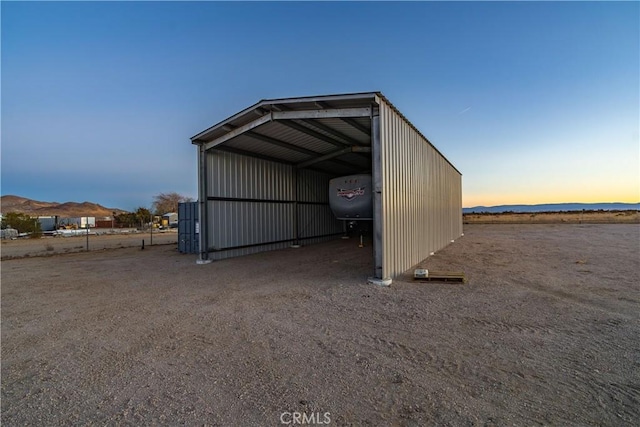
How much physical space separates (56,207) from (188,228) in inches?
4990

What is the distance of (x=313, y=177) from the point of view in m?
17.6

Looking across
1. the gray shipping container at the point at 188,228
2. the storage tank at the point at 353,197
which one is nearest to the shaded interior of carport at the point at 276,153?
the storage tank at the point at 353,197

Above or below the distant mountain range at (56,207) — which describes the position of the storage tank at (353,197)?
below

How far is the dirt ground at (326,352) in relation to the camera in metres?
2.74

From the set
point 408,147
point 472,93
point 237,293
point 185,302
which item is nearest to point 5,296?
point 185,302

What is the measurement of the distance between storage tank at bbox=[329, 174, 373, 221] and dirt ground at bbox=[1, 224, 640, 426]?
6.30 metres

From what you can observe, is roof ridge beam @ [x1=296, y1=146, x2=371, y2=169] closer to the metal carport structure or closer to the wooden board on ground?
the metal carport structure

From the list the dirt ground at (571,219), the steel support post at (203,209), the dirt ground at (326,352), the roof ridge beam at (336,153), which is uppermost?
the roof ridge beam at (336,153)

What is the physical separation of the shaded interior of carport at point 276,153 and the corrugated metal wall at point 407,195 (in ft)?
1.40

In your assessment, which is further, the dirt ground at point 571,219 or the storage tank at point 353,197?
the dirt ground at point 571,219

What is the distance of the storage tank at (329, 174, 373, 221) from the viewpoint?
45.0 feet

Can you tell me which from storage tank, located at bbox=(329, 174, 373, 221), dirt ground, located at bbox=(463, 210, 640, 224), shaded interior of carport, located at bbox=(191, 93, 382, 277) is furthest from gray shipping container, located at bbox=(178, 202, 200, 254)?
dirt ground, located at bbox=(463, 210, 640, 224)

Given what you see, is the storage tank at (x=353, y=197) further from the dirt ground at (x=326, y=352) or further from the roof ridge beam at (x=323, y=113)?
the dirt ground at (x=326, y=352)

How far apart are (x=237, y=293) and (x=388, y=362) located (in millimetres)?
4214
